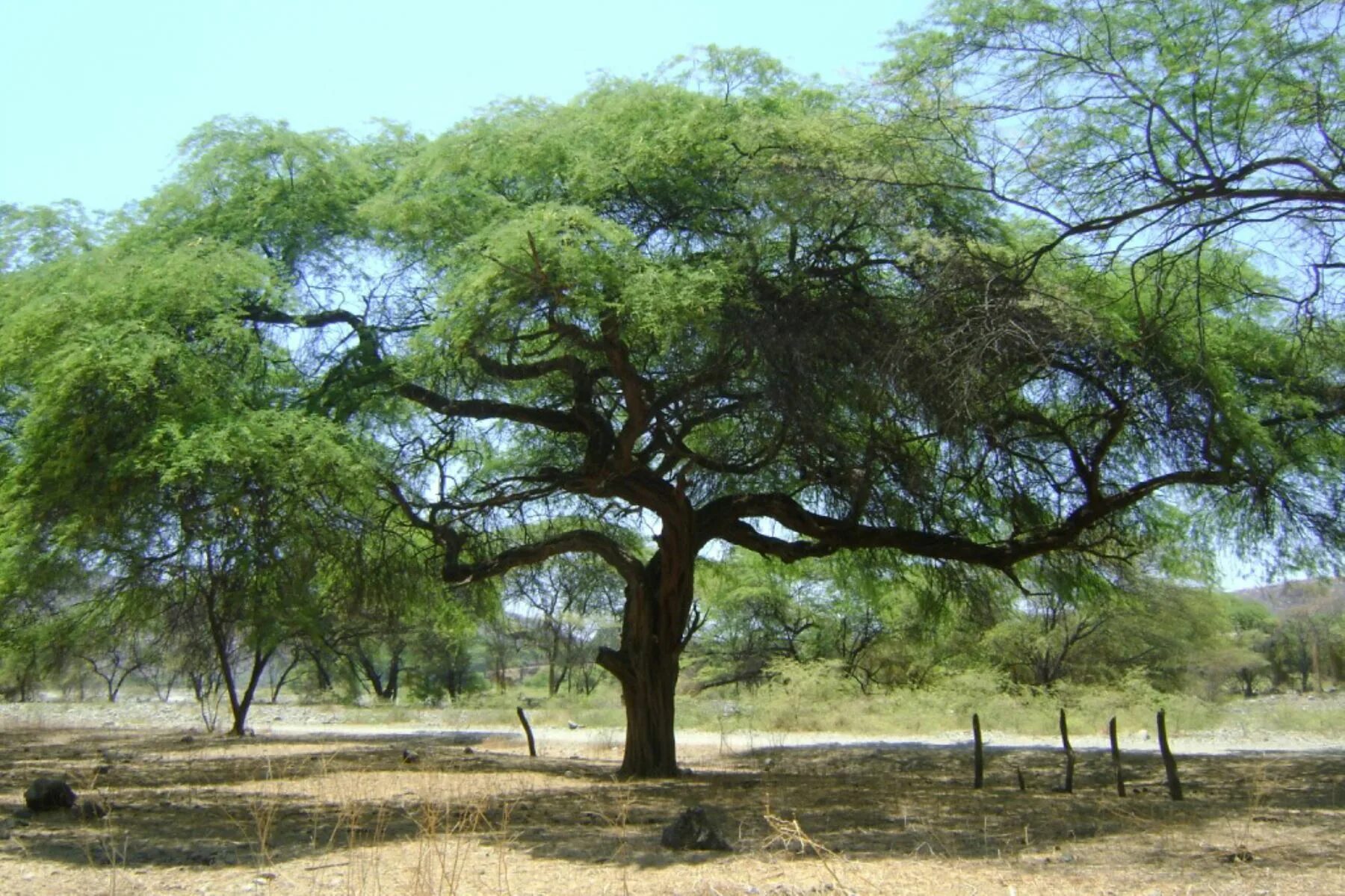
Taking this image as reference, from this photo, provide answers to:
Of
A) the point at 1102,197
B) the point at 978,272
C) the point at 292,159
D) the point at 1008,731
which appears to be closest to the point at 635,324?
the point at 978,272

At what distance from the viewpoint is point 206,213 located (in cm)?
1297

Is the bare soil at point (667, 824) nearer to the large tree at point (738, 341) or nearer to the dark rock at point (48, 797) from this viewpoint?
the dark rock at point (48, 797)

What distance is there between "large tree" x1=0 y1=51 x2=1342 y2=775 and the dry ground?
2.97 m

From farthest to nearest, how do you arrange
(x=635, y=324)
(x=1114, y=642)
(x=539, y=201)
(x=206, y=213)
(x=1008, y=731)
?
(x=1114, y=642)
(x=1008, y=731)
(x=206, y=213)
(x=539, y=201)
(x=635, y=324)

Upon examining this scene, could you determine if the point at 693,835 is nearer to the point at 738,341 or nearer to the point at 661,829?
the point at 661,829

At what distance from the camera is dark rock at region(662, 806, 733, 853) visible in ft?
28.1

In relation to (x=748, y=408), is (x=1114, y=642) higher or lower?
lower

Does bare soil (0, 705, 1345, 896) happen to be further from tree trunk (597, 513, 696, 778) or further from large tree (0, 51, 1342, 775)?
large tree (0, 51, 1342, 775)

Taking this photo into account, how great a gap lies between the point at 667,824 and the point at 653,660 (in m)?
5.09

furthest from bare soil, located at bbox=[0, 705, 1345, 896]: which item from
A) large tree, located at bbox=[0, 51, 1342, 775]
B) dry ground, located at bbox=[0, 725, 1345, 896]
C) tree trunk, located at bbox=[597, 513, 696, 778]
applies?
large tree, located at bbox=[0, 51, 1342, 775]

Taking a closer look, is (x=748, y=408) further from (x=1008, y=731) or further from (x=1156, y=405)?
(x=1008, y=731)

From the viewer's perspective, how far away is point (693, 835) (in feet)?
28.3

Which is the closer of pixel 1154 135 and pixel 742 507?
pixel 1154 135

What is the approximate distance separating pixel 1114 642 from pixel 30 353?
121 feet
